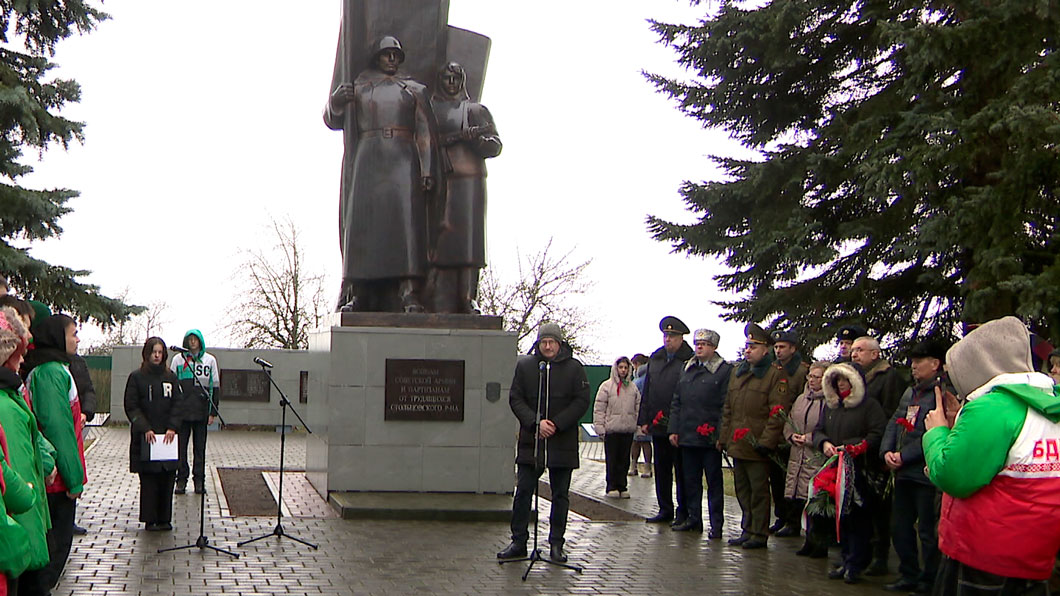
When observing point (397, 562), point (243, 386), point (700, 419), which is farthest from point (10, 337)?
point (243, 386)

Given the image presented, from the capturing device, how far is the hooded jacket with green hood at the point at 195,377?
37.6 ft

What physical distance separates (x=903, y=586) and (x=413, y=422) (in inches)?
225

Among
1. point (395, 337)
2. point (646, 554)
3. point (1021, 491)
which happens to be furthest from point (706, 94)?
point (1021, 491)

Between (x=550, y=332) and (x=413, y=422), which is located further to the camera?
(x=413, y=422)

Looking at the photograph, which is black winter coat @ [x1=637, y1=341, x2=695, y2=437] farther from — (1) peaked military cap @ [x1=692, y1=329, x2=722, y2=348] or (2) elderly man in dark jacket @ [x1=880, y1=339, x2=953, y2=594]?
(2) elderly man in dark jacket @ [x1=880, y1=339, x2=953, y2=594]

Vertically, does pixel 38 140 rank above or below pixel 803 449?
above

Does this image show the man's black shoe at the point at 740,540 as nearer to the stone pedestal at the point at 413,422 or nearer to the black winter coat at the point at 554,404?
the black winter coat at the point at 554,404

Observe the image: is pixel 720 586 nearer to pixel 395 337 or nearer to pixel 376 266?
pixel 395 337

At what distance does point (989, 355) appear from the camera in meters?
4.81

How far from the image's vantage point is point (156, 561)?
895cm

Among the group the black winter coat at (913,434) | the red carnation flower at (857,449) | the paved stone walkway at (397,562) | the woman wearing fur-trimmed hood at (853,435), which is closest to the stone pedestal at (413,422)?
the paved stone walkway at (397,562)

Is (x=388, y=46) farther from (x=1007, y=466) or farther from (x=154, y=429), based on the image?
(x=1007, y=466)

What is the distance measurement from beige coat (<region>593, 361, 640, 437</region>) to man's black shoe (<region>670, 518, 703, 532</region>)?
3781 millimetres

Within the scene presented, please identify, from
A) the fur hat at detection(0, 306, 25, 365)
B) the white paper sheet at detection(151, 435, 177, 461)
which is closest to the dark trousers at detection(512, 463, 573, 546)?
the white paper sheet at detection(151, 435, 177, 461)
